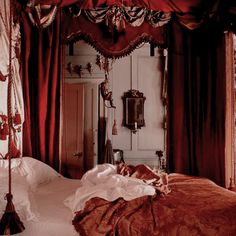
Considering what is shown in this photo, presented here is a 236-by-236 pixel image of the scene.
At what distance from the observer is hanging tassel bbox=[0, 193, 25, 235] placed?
1559 mm

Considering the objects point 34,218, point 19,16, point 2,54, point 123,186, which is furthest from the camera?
point 19,16

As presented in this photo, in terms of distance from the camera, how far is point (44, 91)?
10.5 feet

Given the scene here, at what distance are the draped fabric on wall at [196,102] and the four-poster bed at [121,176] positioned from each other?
11 mm

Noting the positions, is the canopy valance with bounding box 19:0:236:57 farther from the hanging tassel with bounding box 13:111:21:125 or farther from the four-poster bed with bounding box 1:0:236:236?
the hanging tassel with bounding box 13:111:21:125

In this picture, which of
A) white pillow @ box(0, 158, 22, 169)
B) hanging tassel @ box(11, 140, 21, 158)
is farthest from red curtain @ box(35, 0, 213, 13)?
white pillow @ box(0, 158, 22, 169)

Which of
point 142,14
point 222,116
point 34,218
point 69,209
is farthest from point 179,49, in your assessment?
point 34,218

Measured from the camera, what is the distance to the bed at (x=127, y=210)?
1.63m

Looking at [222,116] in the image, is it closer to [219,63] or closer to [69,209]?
[219,63]

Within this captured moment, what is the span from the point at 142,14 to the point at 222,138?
1483 millimetres

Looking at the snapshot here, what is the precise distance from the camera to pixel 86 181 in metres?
2.05

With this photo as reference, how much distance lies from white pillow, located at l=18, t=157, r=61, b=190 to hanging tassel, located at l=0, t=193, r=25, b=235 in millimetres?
788

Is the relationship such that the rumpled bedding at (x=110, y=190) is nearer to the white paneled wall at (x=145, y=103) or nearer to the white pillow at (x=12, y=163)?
the white pillow at (x=12, y=163)

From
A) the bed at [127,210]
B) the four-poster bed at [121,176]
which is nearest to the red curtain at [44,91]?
the four-poster bed at [121,176]

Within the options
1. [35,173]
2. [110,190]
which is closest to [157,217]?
[110,190]
